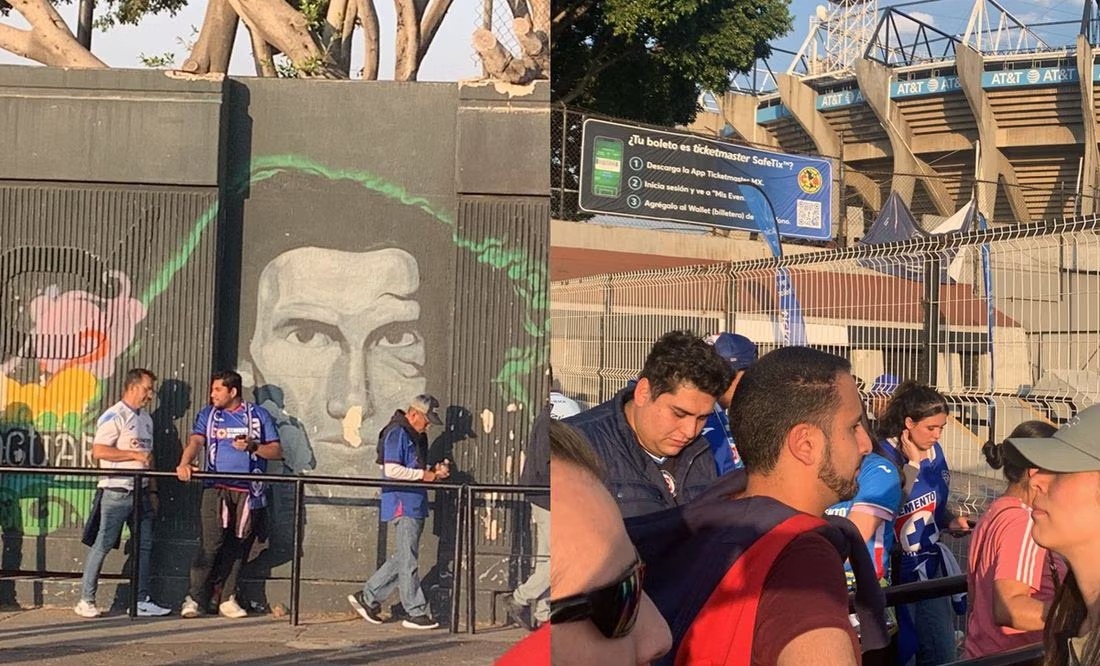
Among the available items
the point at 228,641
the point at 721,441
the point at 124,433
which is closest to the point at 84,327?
the point at 124,433

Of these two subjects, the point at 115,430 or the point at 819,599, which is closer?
the point at 819,599

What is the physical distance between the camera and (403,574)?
500 mm

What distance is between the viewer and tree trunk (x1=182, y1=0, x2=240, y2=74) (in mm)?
443

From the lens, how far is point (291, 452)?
1.53ft

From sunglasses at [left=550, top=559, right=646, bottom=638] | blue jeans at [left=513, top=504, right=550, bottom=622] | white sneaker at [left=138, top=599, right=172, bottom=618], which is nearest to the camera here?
sunglasses at [left=550, top=559, right=646, bottom=638]

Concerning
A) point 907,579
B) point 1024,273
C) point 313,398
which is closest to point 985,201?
point 1024,273

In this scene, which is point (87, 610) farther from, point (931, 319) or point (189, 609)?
point (931, 319)

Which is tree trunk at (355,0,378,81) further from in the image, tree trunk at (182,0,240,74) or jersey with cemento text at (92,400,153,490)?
jersey with cemento text at (92,400,153,490)

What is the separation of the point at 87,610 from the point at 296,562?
89mm

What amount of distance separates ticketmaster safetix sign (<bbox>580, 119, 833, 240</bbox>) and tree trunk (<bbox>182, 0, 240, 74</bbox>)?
233mm

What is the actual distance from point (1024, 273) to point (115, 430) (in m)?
0.34

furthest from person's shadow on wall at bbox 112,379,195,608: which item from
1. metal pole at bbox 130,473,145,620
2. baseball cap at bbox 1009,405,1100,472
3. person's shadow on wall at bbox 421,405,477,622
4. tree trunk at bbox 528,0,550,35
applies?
baseball cap at bbox 1009,405,1100,472

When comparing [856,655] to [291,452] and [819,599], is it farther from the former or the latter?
[291,452]

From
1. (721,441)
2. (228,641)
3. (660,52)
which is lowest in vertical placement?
(228,641)
